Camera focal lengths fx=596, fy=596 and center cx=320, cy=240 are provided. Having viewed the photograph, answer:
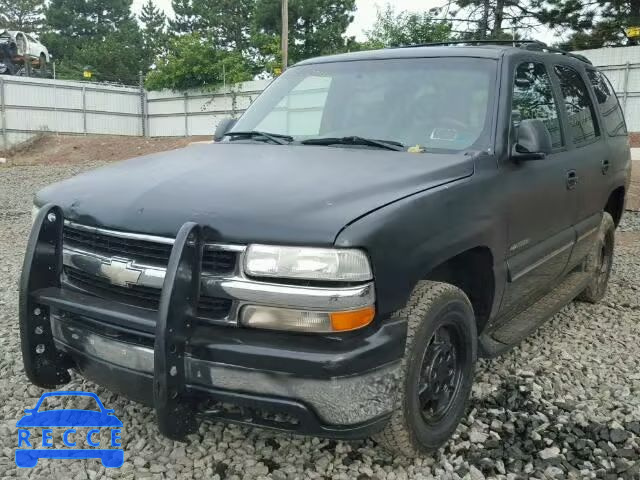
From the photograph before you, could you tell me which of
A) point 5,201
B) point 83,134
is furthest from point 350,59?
point 83,134

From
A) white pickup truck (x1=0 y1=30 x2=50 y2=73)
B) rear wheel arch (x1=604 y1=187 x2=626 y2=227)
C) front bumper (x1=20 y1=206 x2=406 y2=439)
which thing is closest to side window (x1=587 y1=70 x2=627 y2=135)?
rear wheel arch (x1=604 y1=187 x2=626 y2=227)

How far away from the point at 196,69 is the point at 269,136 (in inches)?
924

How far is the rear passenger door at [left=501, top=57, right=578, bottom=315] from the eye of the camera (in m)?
3.17

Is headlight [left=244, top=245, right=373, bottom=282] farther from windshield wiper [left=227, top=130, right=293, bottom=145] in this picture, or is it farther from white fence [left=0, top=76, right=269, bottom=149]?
white fence [left=0, top=76, right=269, bottom=149]

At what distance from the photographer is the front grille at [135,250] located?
223cm

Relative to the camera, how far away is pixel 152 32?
2079 inches

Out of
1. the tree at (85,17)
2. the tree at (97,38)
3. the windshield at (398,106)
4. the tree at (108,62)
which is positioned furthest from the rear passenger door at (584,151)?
the tree at (85,17)

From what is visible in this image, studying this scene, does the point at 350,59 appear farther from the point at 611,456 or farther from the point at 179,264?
the point at 611,456

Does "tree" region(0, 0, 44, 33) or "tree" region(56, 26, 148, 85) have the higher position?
"tree" region(0, 0, 44, 33)

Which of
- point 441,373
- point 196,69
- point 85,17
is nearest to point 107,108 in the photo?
point 196,69

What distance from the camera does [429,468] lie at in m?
2.65

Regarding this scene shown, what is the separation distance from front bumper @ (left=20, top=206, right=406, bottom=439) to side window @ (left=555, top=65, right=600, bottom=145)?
2561 millimetres

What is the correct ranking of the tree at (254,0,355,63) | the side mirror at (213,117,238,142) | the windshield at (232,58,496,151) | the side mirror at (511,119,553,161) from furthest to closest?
the tree at (254,0,355,63) < the side mirror at (213,117,238,142) < the windshield at (232,58,496,151) < the side mirror at (511,119,553,161)

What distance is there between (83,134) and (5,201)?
49.2ft
